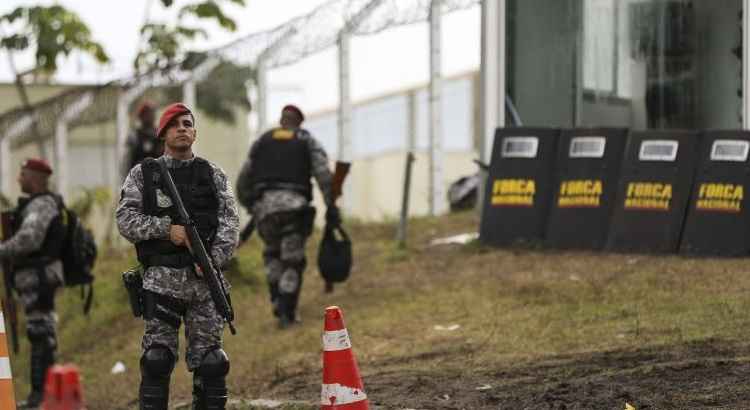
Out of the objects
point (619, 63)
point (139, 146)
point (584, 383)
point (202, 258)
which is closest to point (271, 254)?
point (139, 146)

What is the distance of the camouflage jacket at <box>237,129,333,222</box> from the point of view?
45.2 feet

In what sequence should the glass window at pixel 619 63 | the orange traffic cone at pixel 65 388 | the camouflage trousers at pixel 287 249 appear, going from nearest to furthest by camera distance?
the orange traffic cone at pixel 65 388, the camouflage trousers at pixel 287 249, the glass window at pixel 619 63

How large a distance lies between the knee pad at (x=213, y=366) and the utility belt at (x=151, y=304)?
0.27m

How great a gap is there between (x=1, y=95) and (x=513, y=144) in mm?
20857

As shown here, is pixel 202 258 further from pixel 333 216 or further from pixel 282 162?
pixel 333 216

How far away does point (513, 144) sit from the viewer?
16.0 meters

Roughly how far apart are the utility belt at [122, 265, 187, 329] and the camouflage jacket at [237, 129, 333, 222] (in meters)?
5.16

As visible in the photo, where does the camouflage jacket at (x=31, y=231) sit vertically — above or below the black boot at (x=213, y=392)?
above

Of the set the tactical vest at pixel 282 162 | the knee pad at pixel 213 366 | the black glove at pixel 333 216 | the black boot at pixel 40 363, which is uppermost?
the tactical vest at pixel 282 162

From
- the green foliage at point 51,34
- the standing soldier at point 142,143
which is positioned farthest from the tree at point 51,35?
the standing soldier at point 142,143

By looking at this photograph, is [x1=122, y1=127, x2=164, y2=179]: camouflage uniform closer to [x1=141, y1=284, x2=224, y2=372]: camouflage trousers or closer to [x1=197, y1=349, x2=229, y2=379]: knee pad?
[x1=141, y1=284, x2=224, y2=372]: camouflage trousers

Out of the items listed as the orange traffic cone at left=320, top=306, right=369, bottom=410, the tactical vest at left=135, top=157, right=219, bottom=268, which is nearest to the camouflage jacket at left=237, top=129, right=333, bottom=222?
the tactical vest at left=135, top=157, right=219, bottom=268

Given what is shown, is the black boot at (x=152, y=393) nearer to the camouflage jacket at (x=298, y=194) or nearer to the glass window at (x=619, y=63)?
the camouflage jacket at (x=298, y=194)

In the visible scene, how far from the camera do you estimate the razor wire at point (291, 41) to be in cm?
1811
